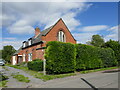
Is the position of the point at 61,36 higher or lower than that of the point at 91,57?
higher

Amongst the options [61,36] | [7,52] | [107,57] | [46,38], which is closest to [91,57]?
[107,57]

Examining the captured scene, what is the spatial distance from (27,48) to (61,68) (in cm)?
2223

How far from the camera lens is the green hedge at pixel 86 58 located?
53.4 feet

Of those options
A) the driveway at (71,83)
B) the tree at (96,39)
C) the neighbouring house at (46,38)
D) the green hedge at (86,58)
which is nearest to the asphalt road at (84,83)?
the driveway at (71,83)

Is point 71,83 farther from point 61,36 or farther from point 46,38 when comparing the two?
point 61,36

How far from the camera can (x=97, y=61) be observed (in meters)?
18.8

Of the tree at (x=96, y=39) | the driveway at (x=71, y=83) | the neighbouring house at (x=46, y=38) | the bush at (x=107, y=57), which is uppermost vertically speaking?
the tree at (x=96, y=39)

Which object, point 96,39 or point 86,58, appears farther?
point 96,39

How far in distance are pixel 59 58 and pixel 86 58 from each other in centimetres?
509

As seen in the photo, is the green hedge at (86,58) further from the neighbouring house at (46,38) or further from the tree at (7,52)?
the tree at (7,52)

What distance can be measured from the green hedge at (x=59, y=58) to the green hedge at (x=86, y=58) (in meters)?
1.51

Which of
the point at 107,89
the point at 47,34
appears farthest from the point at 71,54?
the point at 47,34

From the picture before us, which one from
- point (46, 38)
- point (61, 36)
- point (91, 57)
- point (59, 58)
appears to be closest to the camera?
point (59, 58)

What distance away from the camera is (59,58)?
13.8 meters
